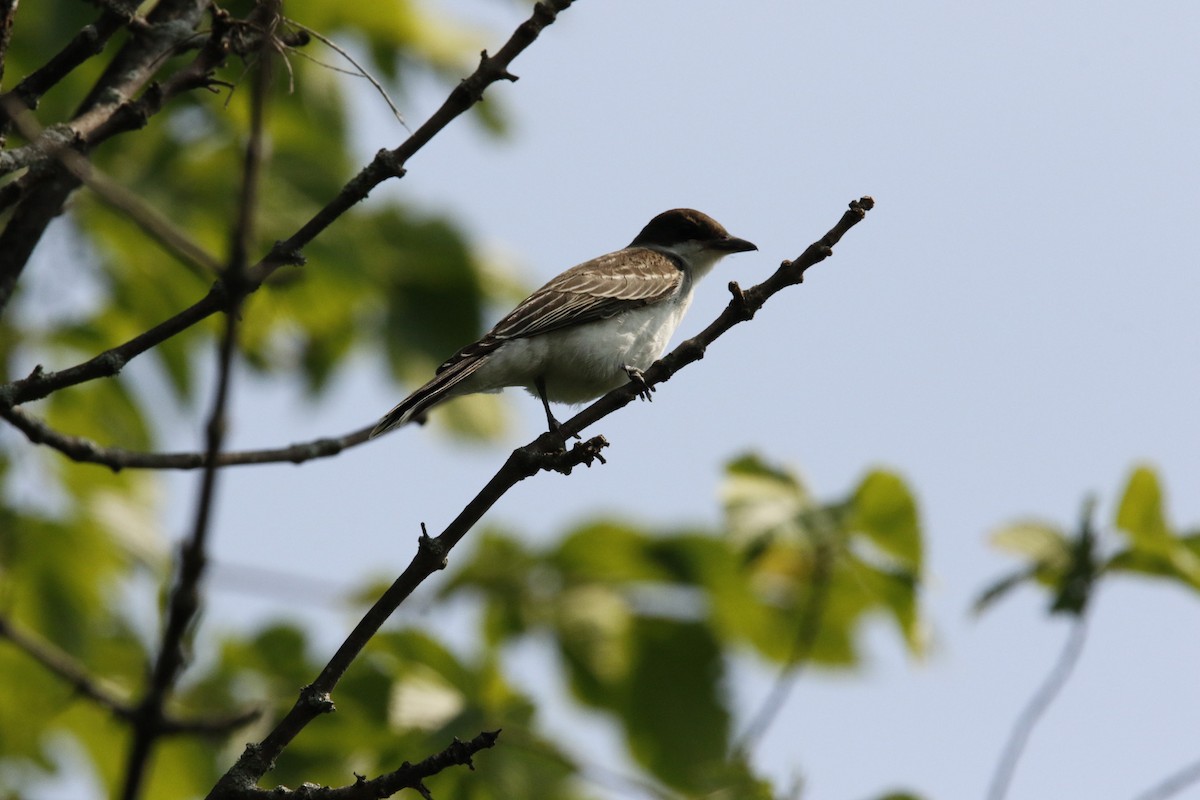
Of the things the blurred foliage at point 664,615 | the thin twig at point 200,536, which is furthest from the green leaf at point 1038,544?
the thin twig at point 200,536

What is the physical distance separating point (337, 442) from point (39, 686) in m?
3.36

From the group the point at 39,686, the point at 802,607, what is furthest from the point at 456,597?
the point at 39,686

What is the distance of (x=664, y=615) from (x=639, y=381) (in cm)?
330

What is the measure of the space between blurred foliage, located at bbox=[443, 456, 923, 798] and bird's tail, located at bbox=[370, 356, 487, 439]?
48.0 inches

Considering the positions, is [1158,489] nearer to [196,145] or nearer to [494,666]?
[494,666]

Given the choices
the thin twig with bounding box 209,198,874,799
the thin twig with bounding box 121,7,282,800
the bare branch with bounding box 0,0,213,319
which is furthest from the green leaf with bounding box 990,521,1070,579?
the thin twig with bounding box 121,7,282,800

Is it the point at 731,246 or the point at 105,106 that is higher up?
the point at 731,246

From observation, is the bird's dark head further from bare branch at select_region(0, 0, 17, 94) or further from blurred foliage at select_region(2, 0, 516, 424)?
bare branch at select_region(0, 0, 17, 94)

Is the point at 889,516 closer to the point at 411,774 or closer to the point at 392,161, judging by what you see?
the point at 392,161

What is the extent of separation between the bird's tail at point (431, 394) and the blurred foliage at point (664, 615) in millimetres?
1219

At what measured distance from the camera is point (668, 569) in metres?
7.23

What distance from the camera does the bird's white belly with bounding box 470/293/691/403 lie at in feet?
21.0

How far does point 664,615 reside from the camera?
7.21m

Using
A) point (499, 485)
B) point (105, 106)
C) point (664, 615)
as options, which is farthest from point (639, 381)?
point (664, 615)
